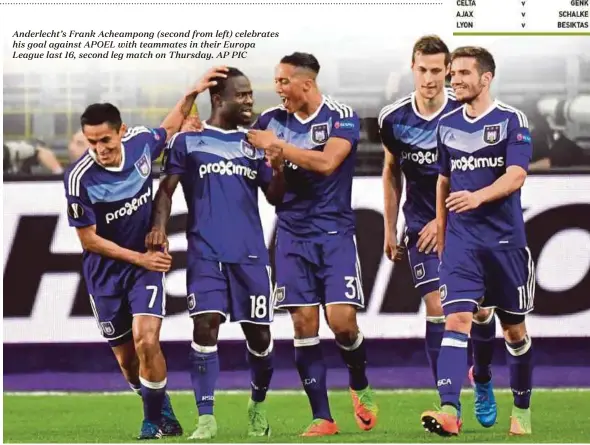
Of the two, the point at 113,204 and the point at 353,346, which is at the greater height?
the point at 113,204

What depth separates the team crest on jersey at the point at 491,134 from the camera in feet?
16.8

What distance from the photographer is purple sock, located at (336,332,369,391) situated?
543 centimetres

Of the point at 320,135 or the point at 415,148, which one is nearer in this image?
the point at 320,135

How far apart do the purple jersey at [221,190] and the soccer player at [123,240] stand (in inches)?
6.2

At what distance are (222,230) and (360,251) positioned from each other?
0.98 meters

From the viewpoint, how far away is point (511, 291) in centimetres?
511

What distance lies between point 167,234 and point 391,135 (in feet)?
3.87

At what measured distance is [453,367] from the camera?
A: 16.2 ft

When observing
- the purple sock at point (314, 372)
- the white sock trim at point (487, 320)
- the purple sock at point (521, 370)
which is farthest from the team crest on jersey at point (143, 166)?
the purple sock at point (521, 370)

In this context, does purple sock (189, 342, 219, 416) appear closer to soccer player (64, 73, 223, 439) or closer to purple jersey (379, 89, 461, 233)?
soccer player (64, 73, 223, 439)

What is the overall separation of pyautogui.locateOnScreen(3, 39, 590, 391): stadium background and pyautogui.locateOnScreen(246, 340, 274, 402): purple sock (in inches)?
21.3

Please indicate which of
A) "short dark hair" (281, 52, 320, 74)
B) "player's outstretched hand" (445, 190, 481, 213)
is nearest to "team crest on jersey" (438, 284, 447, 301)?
"player's outstretched hand" (445, 190, 481, 213)

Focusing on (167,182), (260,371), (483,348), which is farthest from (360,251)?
(167,182)

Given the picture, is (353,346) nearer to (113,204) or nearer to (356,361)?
(356,361)
